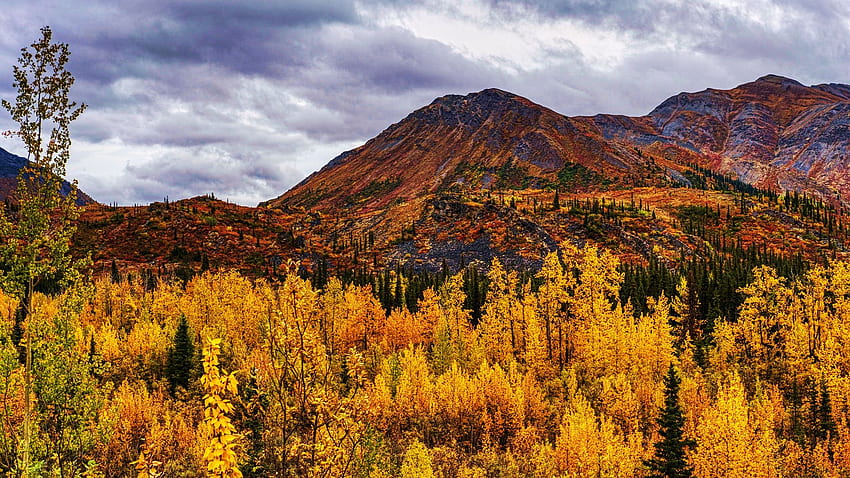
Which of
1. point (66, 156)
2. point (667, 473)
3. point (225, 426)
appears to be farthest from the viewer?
point (667, 473)

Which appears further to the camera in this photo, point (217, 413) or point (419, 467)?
point (419, 467)

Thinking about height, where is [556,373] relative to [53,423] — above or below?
below

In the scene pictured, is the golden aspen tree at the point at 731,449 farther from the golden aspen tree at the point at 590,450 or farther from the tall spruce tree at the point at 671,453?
the golden aspen tree at the point at 590,450

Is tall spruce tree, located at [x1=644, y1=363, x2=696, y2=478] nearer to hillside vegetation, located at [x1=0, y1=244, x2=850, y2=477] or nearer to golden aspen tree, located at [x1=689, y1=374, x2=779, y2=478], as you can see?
golden aspen tree, located at [x1=689, y1=374, x2=779, y2=478]

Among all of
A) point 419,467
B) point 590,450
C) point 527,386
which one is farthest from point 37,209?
point 527,386

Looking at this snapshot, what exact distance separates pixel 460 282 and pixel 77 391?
45.1 meters

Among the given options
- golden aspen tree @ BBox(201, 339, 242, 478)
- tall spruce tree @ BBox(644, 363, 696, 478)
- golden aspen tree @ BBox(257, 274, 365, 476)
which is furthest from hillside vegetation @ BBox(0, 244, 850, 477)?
golden aspen tree @ BBox(201, 339, 242, 478)

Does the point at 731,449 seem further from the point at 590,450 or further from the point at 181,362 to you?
the point at 181,362

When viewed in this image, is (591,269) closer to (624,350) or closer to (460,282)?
(624,350)

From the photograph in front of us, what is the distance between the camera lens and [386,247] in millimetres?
151375

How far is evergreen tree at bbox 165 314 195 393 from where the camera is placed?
49.2 meters

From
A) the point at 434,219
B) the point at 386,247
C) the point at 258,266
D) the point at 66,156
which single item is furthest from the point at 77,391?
the point at 434,219

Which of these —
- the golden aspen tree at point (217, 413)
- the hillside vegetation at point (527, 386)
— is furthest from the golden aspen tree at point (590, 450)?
the golden aspen tree at point (217, 413)

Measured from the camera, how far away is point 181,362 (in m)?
49.4
